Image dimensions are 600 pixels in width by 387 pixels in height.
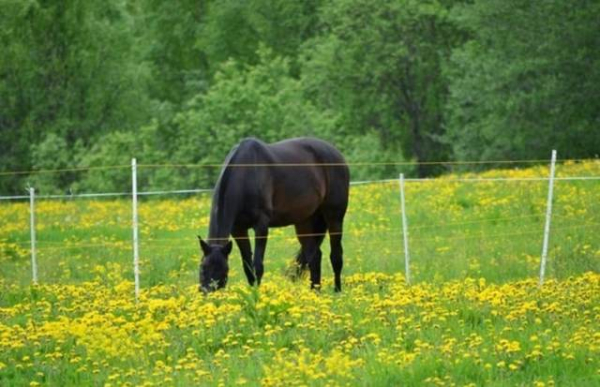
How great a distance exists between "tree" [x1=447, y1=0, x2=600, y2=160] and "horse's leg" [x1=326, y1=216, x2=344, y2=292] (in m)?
25.3

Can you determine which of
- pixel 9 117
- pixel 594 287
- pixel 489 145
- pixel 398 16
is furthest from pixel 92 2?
pixel 594 287

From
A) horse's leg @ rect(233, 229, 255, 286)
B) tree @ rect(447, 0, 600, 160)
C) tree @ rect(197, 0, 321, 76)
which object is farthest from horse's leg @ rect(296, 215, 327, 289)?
tree @ rect(197, 0, 321, 76)

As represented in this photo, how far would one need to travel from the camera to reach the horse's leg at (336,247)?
1627cm

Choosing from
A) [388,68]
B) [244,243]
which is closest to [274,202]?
[244,243]

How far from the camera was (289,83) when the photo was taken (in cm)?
4659

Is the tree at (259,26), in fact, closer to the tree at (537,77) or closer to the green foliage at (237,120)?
the green foliage at (237,120)

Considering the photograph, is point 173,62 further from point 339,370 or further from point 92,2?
point 339,370

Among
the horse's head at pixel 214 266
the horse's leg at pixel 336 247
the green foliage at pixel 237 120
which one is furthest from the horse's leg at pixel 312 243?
the green foliage at pixel 237 120

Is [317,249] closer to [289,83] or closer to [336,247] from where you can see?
[336,247]

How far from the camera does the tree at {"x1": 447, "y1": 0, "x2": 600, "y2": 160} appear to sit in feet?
135

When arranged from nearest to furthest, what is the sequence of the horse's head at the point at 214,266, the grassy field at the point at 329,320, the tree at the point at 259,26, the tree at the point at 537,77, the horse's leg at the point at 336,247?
the grassy field at the point at 329,320 < the horse's head at the point at 214,266 < the horse's leg at the point at 336,247 < the tree at the point at 537,77 < the tree at the point at 259,26

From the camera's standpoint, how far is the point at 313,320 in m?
11.9

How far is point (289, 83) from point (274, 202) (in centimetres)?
3075

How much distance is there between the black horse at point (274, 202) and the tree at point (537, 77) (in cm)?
2529
